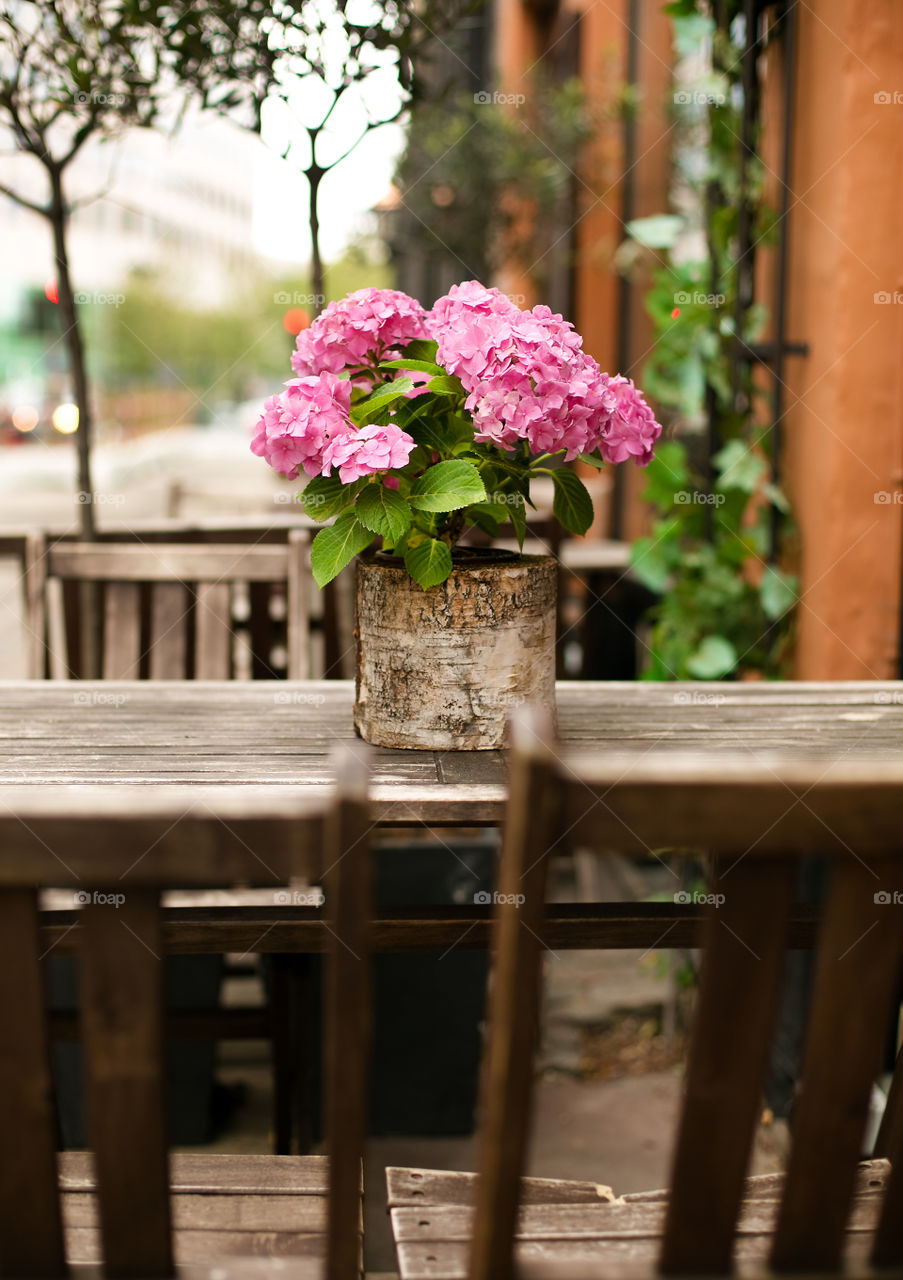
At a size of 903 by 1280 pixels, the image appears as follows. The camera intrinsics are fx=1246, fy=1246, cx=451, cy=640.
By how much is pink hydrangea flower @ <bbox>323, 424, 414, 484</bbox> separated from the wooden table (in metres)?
0.39

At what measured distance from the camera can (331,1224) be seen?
92 cm

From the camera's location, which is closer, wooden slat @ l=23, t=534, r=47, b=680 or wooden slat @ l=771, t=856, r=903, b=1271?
wooden slat @ l=771, t=856, r=903, b=1271

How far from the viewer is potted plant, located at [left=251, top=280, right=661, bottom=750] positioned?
157 centimetres

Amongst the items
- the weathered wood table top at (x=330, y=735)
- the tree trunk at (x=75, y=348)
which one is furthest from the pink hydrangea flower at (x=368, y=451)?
the tree trunk at (x=75, y=348)

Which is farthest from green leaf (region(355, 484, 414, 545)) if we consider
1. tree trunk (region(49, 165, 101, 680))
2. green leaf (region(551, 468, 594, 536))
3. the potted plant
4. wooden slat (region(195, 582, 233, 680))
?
tree trunk (region(49, 165, 101, 680))

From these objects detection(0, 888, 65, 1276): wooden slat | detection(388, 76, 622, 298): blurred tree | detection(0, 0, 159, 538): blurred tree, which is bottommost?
detection(0, 888, 65, 1276): wooden slat

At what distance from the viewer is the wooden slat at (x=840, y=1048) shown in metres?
0.87

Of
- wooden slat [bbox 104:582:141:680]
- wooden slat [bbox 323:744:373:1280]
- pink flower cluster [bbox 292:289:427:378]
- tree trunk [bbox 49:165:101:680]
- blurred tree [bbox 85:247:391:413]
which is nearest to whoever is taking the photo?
wooden slat [bbox 323:744:373:1280]

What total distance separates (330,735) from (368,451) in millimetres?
482

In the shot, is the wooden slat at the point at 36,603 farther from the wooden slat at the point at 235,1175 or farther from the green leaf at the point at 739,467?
the green leaf at the point at 739,467

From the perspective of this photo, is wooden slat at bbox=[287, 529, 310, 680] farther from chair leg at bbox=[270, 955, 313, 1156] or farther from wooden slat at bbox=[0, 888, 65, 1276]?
wooden slat at bbox=[0, 888, 65, 1276]

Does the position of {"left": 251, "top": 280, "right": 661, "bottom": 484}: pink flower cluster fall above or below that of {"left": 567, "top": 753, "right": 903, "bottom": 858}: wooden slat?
above

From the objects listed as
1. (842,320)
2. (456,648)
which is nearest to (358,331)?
(456,648)

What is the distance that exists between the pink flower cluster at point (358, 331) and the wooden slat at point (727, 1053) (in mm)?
1042
